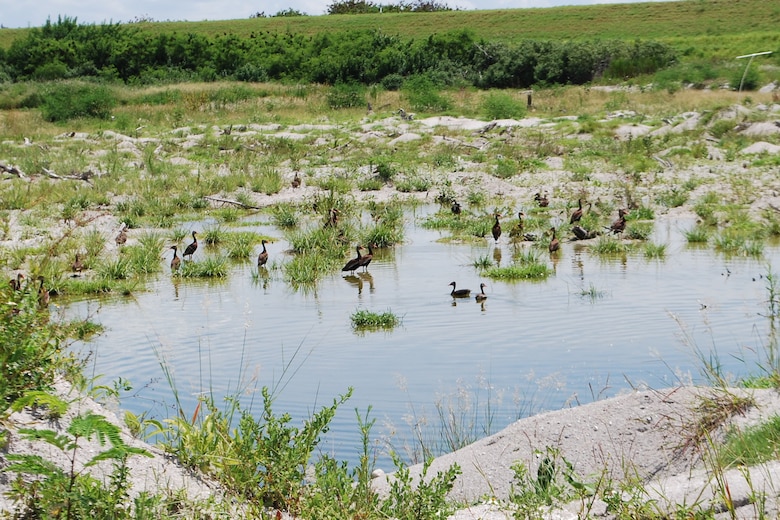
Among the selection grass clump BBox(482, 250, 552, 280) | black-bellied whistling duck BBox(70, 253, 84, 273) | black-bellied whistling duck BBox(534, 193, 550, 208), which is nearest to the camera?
grass clump BBox(482, 250, 552, 280)

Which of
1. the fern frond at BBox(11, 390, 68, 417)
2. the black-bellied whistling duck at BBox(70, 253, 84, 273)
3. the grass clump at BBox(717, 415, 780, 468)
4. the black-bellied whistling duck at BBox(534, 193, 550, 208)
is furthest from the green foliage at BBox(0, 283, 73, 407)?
the black-bellied whistling duck at BBox(534, 193, 550, 208)

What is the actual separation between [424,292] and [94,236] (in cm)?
618

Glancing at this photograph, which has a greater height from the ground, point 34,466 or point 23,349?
point 23,349

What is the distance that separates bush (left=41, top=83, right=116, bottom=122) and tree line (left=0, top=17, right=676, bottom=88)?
16.5 m

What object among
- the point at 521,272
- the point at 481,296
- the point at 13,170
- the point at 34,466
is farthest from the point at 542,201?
the point at 34,466

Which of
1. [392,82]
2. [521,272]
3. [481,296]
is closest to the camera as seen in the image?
[481,296]

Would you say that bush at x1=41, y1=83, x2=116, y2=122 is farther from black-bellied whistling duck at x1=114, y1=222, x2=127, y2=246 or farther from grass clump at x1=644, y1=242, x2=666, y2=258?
grass clump at x1=644, y1=242, x2=666, y2=258

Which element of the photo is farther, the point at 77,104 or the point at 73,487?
the point at 77,104

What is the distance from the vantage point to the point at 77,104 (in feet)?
138

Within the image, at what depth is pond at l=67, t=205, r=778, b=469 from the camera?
8.23m

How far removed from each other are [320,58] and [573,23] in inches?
1668

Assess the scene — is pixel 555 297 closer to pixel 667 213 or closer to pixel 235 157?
pixel 667 213

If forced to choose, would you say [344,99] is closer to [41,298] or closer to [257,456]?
[41,298]

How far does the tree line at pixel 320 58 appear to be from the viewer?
5688cm
